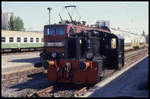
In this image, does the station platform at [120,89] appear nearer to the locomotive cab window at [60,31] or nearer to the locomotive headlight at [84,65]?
the locomotive headlight at [84,65]

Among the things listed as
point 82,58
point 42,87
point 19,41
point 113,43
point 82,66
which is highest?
point 19,41

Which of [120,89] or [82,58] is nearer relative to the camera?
[120,89]

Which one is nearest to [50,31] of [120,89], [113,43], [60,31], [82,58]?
[60,31]

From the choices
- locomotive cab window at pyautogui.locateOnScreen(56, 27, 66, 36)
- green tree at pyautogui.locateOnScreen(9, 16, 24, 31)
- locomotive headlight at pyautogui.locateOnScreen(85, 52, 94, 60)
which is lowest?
locomotive headlight at pyautogui.locateOnScreen(85, 52, 94, 60)

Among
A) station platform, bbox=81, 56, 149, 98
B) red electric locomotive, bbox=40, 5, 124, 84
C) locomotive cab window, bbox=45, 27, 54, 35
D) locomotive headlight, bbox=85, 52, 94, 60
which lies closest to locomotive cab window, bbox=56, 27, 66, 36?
locomotive cab window, bbox=45, 27, 54, 35

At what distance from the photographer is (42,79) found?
43.7 ft

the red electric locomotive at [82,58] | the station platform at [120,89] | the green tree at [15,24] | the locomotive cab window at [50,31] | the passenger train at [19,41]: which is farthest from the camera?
the green tree at [15,24]

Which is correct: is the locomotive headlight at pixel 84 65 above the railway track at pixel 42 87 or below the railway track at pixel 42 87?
above

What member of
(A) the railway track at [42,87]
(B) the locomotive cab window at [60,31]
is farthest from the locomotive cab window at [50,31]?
(A) the railway track at [42,87]

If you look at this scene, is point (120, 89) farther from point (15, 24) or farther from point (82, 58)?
point (15, 24)

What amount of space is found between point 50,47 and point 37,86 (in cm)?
704

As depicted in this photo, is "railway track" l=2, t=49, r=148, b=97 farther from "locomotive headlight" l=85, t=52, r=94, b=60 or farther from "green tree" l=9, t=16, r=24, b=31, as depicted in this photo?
"green tree" l=9, t=16, r=24, b=31

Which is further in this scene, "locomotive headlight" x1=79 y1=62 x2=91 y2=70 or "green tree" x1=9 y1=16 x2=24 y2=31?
"green tree" x1=9 y1=16 x2=24 y2=31

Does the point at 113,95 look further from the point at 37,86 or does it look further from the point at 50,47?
the point at 50,47
